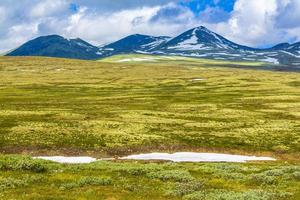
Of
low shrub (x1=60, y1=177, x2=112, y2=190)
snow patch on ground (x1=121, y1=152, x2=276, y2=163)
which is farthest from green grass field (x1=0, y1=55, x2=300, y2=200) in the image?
snow patch on ground (x1=121, y1=152, x2=276, y2=163)

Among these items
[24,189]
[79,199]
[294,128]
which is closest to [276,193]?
[79,199]

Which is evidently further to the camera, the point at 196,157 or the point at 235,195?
the point at 196,157

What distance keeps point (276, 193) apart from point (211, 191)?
4.05 m

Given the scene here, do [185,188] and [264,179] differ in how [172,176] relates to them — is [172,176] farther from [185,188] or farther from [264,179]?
[264,179]

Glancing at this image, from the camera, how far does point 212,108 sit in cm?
11150

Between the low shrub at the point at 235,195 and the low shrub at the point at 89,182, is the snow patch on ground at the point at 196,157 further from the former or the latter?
the low shrub at the point at 235,195

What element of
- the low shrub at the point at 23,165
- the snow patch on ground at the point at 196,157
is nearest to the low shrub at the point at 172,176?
the low shrub at the point at 23,165

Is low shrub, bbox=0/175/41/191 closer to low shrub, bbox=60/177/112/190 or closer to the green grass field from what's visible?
the green grass field

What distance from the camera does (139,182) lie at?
110 feet

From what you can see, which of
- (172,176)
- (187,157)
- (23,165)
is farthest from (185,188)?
(187,157)

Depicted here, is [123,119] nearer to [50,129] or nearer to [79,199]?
[50,129]

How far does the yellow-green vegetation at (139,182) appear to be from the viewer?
28578 mm

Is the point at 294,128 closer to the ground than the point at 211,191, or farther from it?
closer to the ground

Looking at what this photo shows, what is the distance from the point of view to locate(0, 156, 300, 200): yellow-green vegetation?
28.6 metres
